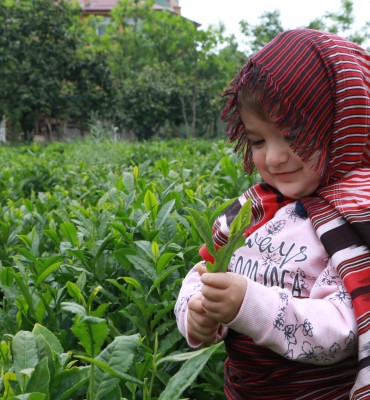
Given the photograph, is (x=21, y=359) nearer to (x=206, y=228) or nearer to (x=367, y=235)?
(x=206, y=228)

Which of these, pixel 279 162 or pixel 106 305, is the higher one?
pixel 279 162

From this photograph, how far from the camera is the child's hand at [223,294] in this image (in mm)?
1208

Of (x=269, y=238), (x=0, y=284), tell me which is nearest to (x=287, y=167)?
(x=269, y=238)

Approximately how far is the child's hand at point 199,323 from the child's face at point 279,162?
347 mm

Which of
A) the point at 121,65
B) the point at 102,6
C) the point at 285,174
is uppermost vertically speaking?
the point at 285,174

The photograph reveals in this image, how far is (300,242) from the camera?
4.71 ft

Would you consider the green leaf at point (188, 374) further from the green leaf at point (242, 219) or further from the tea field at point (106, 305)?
the green leaf at point (242, 219)

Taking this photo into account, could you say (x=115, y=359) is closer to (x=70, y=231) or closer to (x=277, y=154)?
(x=277, y=154)

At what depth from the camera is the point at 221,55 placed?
37812mm

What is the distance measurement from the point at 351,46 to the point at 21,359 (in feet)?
3.53

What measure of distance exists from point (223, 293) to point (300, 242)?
298 millimetres

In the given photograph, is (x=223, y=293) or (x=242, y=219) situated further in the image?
(x=223, y=293)

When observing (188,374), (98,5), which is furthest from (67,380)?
(98,5)

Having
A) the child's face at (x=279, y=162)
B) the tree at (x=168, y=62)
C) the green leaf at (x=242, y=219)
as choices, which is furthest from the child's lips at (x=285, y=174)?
the tree at (x=168, y=62)
